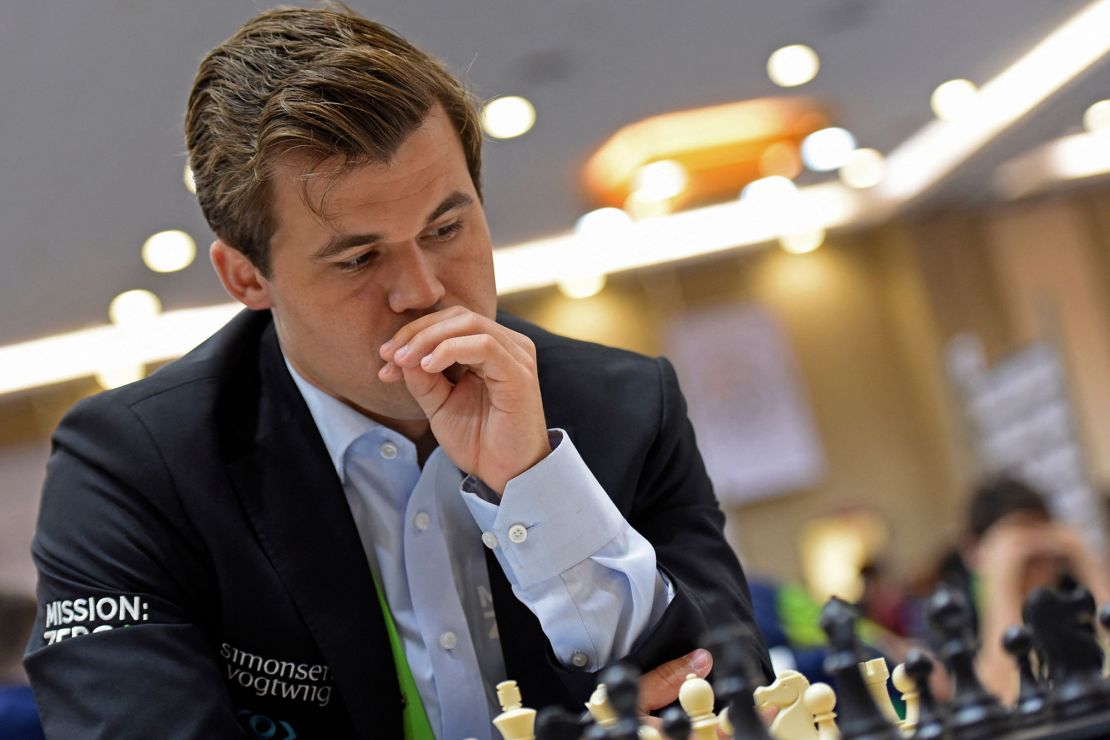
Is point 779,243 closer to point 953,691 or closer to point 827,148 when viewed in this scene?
point 827,148

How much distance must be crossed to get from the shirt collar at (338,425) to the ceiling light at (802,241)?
24.3 ft

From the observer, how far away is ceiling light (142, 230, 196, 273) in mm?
6129

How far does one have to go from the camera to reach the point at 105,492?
4.00 ft

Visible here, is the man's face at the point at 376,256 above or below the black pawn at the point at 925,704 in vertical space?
above

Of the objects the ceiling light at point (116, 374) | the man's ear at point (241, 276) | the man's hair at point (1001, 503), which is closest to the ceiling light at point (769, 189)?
the ceiling light at point (116, 374)

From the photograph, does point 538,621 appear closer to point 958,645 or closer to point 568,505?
point 568,505

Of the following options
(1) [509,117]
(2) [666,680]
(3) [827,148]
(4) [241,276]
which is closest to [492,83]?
(1) [509,117]

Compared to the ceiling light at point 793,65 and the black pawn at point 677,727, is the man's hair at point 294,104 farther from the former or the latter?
the ceiling light at point 793,65

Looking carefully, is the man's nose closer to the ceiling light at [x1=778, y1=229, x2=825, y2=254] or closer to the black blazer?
the black blazer

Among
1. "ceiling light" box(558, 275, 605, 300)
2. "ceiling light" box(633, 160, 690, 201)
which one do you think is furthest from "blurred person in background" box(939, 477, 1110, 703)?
"ceiling light" box(558, 275, 605, 300)

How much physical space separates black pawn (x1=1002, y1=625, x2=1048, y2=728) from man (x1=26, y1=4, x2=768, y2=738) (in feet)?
1.26

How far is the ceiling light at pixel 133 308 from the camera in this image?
7.08 metres

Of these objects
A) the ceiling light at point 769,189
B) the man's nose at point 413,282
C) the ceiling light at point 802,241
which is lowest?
the man's nose at point 413,282

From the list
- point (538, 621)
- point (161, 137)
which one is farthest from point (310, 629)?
point (161, 137)
